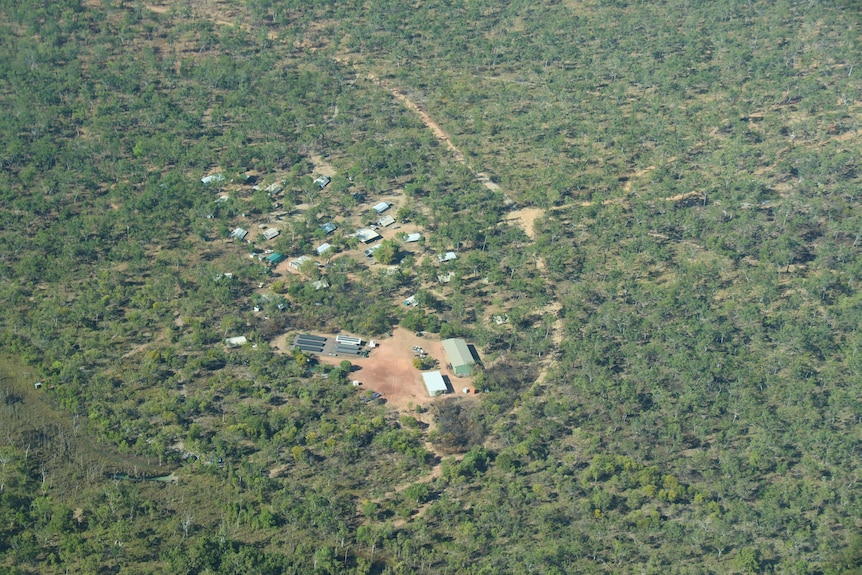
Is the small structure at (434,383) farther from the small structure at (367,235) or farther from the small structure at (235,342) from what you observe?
the small structure at (367,235)

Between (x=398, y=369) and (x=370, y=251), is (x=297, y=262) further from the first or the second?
(x=398, y=369)

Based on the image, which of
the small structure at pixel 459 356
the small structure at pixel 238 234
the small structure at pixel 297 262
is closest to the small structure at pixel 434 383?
the small structure at pixel 459 356

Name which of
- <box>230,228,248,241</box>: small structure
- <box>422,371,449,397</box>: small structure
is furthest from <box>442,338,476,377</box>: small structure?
<box>230,228,248,241</box>: small structure

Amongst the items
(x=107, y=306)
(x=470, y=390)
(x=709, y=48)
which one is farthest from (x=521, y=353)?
(x=709, y=48)

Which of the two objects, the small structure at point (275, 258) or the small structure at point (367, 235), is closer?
the small structure at point (275, 258)

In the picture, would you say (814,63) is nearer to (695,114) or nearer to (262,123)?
(695,114)

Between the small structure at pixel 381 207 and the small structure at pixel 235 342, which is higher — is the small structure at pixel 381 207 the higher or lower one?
the higher one

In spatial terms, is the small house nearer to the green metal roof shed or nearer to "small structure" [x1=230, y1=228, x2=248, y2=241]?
"small structure" [x1=230, y1=228, x2=248, y2=241]
